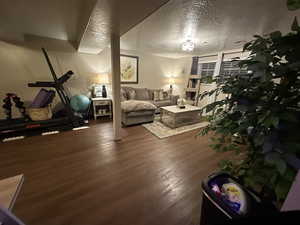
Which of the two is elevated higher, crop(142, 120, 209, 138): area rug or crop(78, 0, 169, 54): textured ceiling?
crop(78, 0, 169, 54): textured ceiling

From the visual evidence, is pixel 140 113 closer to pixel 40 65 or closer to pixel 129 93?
pixel 129 93

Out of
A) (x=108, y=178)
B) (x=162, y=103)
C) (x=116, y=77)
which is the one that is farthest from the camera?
(x=162, y=103)

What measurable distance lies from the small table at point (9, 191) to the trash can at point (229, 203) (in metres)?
1.03

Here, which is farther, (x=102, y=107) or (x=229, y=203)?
(x=102, y=107)

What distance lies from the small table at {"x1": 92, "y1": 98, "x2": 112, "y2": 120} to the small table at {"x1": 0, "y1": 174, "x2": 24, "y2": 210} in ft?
10.9

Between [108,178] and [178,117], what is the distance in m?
2.33

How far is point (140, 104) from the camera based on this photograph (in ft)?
11.4

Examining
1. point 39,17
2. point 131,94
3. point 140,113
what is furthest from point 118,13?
point 131,94

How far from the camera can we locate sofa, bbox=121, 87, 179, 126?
342cm

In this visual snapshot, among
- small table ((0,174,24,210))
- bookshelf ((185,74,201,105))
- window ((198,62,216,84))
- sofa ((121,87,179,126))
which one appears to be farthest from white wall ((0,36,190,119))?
small table ((0,174,24,210))

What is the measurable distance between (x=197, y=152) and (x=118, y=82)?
6.46 feet

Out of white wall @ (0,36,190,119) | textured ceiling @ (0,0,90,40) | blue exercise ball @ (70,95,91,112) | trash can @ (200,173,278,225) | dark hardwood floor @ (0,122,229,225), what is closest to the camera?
trash can @ (200,173,278,225)

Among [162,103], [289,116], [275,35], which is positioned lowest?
[162,103]

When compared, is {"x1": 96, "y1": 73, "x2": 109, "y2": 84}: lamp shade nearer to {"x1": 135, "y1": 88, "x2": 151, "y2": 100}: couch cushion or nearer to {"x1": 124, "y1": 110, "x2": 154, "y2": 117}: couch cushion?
{"x1": 135, "y1": 88, "x2": 151, "y2": 100}: couch cushion
